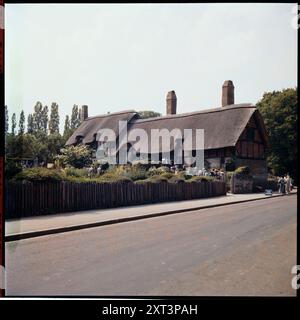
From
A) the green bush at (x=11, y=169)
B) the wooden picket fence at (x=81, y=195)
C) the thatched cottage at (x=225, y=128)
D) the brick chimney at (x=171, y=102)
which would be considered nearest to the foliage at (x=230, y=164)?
the thatched cottage at (x=225, y=128)

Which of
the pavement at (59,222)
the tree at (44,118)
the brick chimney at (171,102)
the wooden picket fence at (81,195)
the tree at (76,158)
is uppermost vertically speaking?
the tree at (44,118)

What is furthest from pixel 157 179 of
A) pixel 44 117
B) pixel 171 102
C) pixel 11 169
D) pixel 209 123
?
pixel 44 117

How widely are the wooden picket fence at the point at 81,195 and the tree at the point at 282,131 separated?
24.2m

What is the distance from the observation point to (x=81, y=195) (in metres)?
14.3

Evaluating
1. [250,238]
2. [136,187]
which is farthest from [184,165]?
[250,238]

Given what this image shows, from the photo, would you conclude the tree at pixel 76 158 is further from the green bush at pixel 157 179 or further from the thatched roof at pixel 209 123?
the green bush at pixel 157 179

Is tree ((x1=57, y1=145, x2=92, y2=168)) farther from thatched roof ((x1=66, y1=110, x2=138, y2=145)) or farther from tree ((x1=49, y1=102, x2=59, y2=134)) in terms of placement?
tree ((x1=49, y1=102, x2=59, y2=134))

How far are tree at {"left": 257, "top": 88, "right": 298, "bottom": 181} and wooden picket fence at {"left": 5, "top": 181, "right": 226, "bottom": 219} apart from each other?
79.3 feet

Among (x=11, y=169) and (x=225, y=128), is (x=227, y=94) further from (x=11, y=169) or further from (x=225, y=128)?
(x=11, y=169)

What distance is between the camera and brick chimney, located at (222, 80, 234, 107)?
37656 mm

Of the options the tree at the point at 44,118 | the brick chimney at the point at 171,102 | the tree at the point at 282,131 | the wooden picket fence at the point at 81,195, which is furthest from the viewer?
the tree at the point at 44,118

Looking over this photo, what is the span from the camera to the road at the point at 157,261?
185 inches

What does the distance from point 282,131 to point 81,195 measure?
34.0 meters
